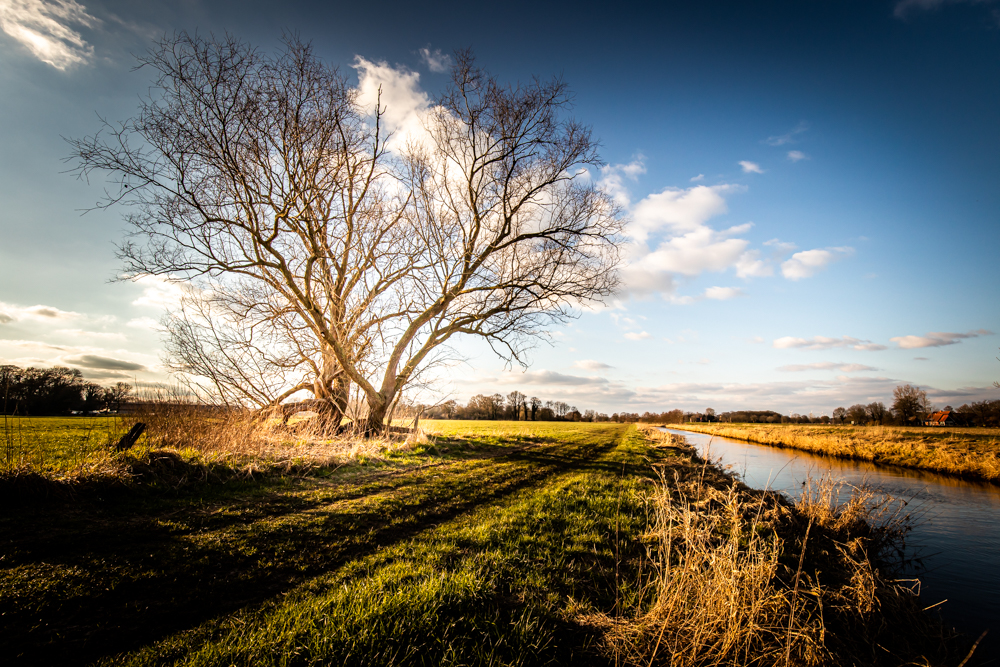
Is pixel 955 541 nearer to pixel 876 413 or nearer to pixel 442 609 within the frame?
pixel 442 609

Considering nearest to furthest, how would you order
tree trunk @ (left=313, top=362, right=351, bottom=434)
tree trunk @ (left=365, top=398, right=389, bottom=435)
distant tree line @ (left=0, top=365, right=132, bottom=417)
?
distant tree line @ (left=0, top=365, right=132, bottom=417) < tree trunk @ (left=313, top=362, right=351, bottom=434) < tree trunk @ (left=365, top=398, right=389, bottom=435)

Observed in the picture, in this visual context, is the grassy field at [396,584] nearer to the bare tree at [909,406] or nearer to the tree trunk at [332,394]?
the tree trunk at [332,394]

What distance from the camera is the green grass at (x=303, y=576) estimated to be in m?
2.62

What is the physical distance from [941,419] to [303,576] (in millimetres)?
94550

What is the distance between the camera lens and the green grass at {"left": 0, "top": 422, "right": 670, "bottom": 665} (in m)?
2.62

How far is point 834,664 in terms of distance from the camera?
281 centimetres

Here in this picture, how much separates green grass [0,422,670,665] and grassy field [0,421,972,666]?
0.7 inches

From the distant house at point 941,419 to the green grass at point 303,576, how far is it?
83301 mm

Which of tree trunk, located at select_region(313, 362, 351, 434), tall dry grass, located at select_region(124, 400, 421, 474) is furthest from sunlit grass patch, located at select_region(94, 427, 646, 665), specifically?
tree trunk, located at select_region(313, 362, 351, 434)

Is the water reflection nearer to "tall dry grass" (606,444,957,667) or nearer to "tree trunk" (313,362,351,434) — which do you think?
"tall dry grass" (606,444,957,667)

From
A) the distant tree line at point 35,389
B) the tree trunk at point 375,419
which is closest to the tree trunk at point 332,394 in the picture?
the tree trunk at point 375,419

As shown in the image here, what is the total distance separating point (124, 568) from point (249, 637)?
6.49 ft

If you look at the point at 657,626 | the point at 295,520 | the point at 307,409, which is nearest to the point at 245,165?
the point at 307,409

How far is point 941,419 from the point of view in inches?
2431
